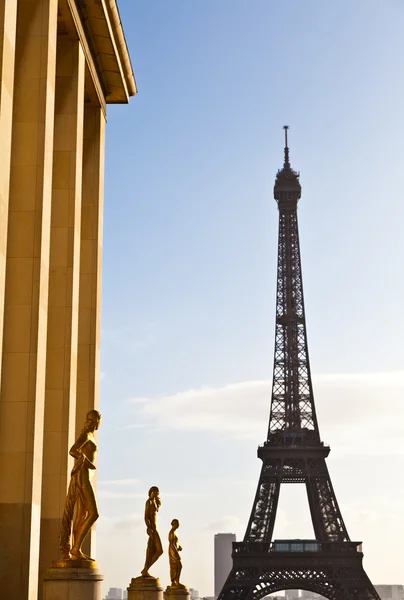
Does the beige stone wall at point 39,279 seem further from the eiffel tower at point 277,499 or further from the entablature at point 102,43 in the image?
the eiffel tower at point 277,499

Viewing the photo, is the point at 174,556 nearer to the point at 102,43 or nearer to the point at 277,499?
the point at 102,43

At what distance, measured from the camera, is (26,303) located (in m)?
23.2

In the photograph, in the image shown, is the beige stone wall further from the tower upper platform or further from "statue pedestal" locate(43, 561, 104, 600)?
the tower upper platform

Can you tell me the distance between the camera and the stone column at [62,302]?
26.6 m

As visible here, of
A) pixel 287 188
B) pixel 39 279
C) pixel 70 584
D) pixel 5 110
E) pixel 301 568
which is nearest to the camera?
pixel 70 584

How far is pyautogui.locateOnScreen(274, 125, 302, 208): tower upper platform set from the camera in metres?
122

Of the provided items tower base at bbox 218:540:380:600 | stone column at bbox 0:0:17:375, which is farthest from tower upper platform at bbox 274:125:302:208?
stone column at bbox 0:0:17:375

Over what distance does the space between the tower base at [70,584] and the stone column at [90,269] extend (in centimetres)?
1107

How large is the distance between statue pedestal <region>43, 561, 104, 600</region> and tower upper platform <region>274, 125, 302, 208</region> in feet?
346

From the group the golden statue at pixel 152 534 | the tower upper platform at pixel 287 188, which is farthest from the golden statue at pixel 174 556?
the tower upper platform at pixel 287 188

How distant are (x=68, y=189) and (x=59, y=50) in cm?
440

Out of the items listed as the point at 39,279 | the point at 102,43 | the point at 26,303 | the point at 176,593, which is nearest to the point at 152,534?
the point at 176,593

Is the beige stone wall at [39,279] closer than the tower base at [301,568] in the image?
Yes

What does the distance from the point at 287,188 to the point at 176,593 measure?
8950 centimetres
